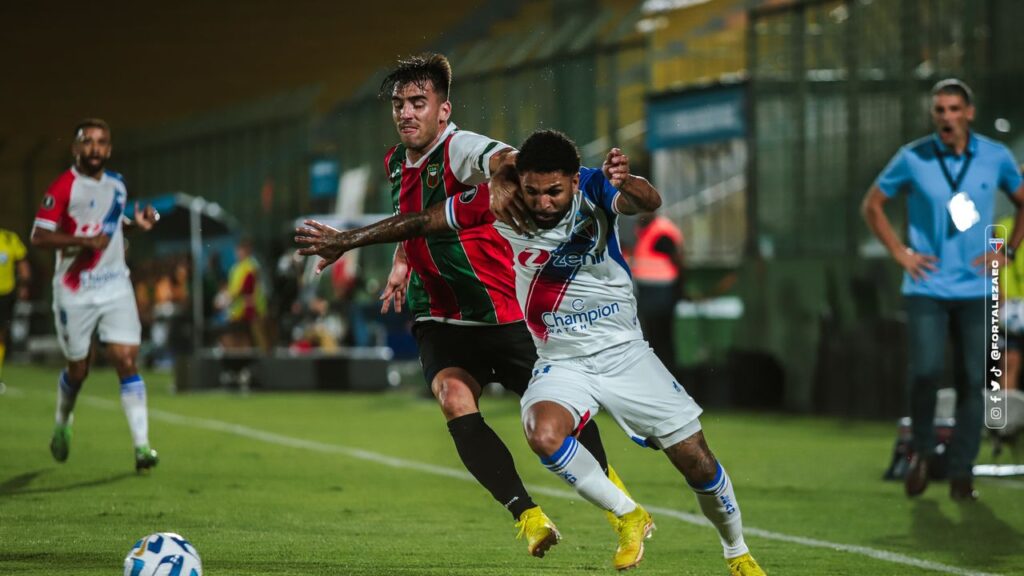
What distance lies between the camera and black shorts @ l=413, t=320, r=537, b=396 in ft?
22.2

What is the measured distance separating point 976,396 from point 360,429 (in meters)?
6.60

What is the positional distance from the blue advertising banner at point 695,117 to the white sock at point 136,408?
8561 mm

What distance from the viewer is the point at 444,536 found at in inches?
291

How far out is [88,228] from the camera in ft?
33.2

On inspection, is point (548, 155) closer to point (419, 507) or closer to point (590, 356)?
point (590, 356)

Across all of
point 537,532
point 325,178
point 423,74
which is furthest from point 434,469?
point 325,178

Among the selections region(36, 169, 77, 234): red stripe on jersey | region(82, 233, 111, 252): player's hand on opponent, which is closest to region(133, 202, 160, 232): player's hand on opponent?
region(82, 233, 111, 252): player's hand on opponent

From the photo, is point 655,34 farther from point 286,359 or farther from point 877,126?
point 286,359

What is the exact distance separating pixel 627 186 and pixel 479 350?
4.88 ft

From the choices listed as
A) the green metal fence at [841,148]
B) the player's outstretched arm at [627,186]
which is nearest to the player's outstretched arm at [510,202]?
the player's outstretched arm at [627,186]

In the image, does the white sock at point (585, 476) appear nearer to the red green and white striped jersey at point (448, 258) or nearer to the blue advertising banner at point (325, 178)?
the red green and white striped jersey at point (448, 258)

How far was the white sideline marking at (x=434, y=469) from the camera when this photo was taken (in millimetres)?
6852

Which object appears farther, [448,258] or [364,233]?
[448,258]

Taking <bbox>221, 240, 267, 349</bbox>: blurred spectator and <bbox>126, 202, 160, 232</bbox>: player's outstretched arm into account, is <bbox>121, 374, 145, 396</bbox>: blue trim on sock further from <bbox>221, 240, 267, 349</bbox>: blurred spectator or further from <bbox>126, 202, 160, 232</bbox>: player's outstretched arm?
<bbox>221, 240, 267, 349</bbox>: blurred spectator
